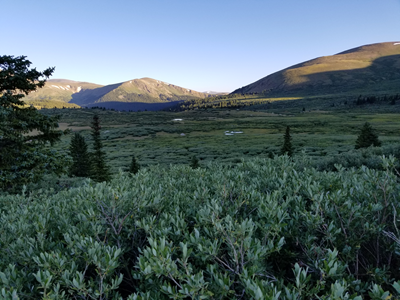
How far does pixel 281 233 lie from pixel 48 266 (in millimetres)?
2999

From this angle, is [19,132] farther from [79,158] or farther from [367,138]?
[367,138]

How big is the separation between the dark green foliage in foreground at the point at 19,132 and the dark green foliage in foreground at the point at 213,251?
38.7 feet

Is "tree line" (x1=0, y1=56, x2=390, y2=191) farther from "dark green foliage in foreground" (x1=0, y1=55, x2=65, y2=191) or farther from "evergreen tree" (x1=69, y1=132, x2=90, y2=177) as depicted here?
"evergreen tree" (x1=69, y1=132, x2=90, y2=177)

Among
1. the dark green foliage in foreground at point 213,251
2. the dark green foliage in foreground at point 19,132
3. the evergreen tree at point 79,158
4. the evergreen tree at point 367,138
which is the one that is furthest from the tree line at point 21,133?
the evergreen tree at point 367,138

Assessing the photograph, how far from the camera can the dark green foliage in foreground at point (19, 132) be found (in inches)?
525

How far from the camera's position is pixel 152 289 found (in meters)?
2.58

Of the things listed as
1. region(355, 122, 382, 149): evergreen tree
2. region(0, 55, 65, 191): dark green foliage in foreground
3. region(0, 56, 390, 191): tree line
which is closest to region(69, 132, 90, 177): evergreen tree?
region(0, 56, 390, 191): tree line

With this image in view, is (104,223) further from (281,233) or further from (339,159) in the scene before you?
(339,159)

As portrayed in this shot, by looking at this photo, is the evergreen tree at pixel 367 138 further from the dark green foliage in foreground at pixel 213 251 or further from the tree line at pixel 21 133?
the tree line at pixel 21 133

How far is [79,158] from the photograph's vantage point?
1145 inches

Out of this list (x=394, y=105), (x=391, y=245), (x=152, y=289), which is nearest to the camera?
(x=152, y=289)

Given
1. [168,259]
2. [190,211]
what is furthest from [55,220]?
[168,259]

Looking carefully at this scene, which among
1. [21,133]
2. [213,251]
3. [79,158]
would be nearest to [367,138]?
[213,251]

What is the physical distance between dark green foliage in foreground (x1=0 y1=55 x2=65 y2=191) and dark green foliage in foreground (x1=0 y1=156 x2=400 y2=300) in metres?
11.8
